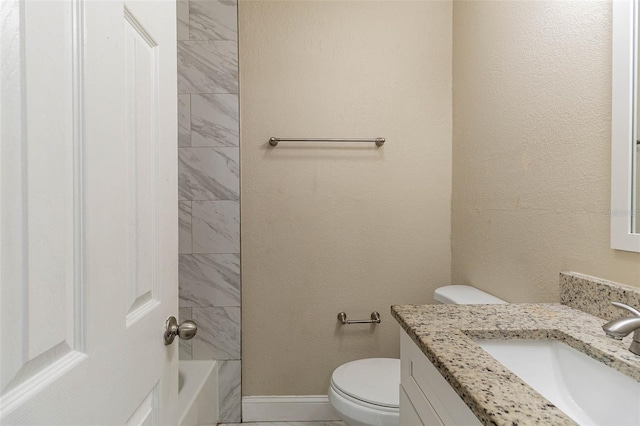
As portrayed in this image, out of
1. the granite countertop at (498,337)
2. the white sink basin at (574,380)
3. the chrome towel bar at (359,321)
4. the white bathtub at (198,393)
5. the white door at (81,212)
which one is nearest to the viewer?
the white door at (81,212)

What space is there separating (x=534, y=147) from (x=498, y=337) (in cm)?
71

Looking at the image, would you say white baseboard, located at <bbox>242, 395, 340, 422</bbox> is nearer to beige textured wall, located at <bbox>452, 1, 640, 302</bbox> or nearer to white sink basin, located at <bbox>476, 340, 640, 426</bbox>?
beige textured wall, located at <bbox>452, 1, 640, 302</bbox>

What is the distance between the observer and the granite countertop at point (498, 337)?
48 cm

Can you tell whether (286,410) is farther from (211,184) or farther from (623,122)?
(623,122)

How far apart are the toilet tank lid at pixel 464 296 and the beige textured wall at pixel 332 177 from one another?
0.29 m

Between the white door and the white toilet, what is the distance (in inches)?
32.1

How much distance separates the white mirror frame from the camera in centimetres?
82

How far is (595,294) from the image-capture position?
87cm

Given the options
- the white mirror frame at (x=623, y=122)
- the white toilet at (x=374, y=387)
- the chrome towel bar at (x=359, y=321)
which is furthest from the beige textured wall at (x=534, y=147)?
the chrome towel bar at (x=359, y=321)

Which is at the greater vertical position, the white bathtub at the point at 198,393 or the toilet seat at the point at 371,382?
the toilet seat at the point at 371,382

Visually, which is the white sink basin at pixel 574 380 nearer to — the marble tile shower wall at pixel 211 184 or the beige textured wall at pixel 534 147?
the beige textured wall at pixel 534 147

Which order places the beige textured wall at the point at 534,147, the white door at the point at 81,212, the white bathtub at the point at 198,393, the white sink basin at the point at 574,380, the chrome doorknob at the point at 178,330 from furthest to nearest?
the white bathtub at the point at 198,393, the beige textured wall at the point at 534,147, the chrome doorknob at the point at 178,330, the white sink basin at the point at 574,380, the white door at the point at 81,212

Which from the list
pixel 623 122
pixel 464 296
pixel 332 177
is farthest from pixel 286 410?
pixel 623 122

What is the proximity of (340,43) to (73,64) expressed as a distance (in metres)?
1.62
